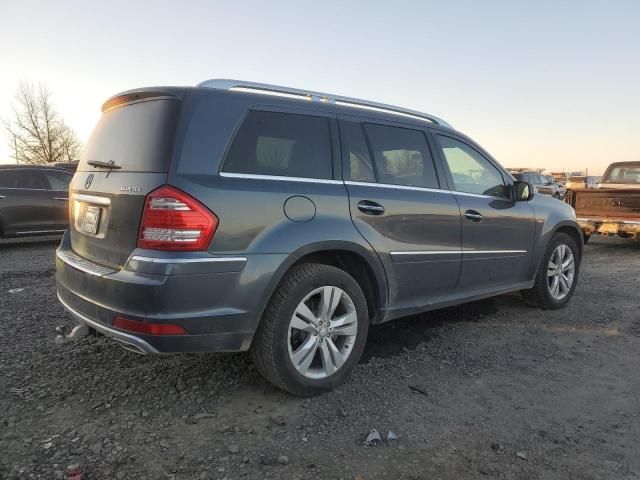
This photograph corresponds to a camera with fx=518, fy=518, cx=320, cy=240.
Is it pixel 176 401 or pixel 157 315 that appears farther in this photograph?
pixel 176 401

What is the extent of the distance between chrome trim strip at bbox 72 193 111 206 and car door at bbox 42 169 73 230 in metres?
7.17

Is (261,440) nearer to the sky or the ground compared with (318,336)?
nearer to the ground

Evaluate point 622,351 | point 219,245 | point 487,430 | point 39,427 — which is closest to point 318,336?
point 219,245

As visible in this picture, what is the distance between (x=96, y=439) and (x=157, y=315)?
2.37 ft

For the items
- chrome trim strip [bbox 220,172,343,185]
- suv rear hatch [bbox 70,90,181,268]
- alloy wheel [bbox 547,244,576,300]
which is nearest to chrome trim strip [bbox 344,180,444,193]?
chrome trim strip [bbox 220,172,343,185]

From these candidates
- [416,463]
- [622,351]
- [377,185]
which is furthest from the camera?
[622,351]

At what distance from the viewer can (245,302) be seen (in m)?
2.83

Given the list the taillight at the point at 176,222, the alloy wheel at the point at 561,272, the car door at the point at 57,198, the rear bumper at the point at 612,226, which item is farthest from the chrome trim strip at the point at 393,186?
the car door at the point at 57,198

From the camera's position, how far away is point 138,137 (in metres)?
2.97

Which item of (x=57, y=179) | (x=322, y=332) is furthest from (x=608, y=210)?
(x=57, y=179)

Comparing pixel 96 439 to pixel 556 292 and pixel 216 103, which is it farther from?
pixel 556 292

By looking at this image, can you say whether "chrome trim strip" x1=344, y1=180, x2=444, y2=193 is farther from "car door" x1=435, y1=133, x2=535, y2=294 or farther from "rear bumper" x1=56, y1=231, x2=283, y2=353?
"rear bumper" x1=56, y1=231, x2=283, y2=353

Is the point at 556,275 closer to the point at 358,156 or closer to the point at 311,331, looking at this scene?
the point at 358,156

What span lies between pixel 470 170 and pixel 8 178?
8.75 meters
